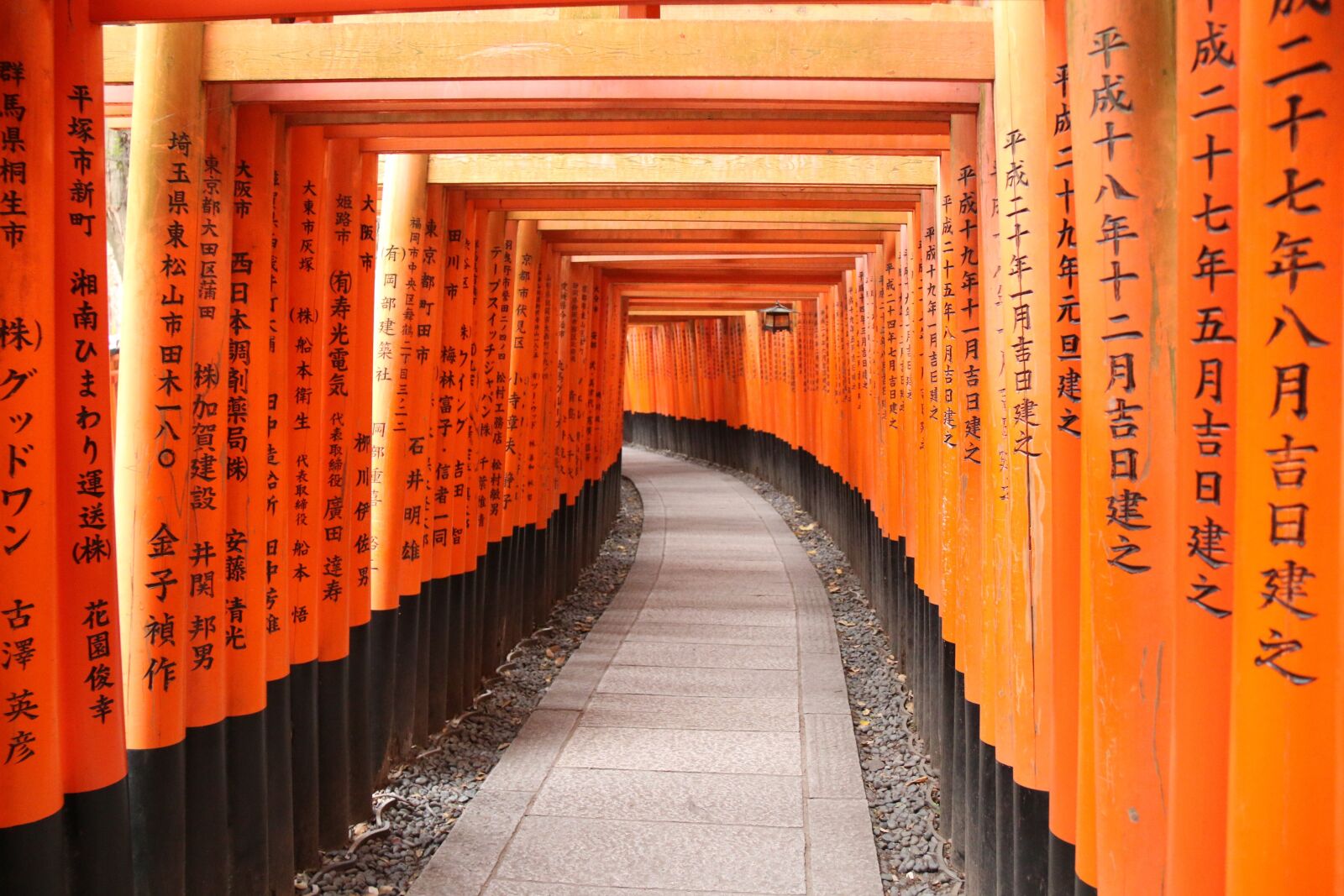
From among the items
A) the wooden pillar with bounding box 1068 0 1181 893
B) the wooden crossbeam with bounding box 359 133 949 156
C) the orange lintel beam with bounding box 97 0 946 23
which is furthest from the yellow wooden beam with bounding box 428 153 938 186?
the wooden pillar with bounding box 1068 0 1181 893

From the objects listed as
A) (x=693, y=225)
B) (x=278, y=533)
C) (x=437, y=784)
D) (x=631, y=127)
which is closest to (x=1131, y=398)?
(x=631, y=127)

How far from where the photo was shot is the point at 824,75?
12.2 ft

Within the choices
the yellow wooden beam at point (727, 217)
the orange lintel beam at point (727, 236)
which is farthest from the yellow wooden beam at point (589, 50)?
the orange lintel beam at point (727, 236)

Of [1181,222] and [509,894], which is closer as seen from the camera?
[1181,222]

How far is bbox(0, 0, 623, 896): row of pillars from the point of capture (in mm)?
2779

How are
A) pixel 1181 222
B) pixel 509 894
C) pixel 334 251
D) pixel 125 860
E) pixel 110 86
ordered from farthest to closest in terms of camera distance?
pixel 334 251 → pixel 509 894 → pixel 110 86 → pixel 125 860 → pixel 1181 222

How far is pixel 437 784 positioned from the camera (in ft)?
19.4

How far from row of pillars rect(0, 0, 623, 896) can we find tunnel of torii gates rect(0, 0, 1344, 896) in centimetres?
1

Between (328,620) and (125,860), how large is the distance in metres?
1.85

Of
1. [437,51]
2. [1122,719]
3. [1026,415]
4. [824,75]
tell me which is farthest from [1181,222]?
[437,51]

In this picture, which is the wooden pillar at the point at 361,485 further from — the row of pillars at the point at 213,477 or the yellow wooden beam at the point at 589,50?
the yellow wooden beam at the point at 589,50

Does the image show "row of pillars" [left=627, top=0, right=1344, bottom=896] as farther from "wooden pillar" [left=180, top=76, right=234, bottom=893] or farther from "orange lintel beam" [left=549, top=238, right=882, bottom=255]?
"orange lintel beam" [left=549, top=238, right=882, bottom=255]

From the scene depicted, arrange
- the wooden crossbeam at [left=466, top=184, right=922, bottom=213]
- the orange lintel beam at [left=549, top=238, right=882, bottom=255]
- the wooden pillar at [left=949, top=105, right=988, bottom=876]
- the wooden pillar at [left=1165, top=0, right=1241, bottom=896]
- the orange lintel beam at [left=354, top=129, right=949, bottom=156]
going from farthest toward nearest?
1. the orange lintel beam at [left=549, top=238, right=882, bottom=255]
2. the wooden crossbeam at [left=466, top=184, right=922, bottom=213]
3. the orange lintel beam at [left=354, top=129, right=949, bottom=156]
4. the wooden pillar at [left=949, top=105, right=988, bottom=876]
5. the wooden pillar at [left=1165, top=0, right=1241, bottom=896]

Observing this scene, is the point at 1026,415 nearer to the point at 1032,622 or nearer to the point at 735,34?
the point at 1032,622
